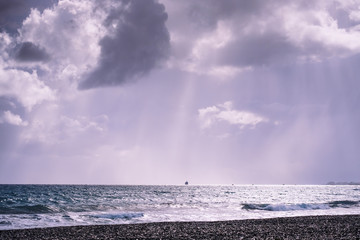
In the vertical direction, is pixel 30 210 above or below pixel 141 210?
below

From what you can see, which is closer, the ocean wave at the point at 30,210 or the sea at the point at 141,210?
the sea at the point at 141,210

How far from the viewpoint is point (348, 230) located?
22156mm

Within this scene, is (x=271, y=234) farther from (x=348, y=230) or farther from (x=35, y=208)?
(x=35, y=208)

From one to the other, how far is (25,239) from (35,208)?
1057 inches

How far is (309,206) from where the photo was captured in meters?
52.9

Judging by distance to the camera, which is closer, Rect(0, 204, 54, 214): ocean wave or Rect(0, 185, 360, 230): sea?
Rect(0, 185, 360, 230): sea

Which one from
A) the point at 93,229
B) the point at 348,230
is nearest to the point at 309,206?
the point at 348,230

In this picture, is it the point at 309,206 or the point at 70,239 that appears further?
the point at 309,206

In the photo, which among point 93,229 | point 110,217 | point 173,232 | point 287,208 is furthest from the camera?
point 287,208

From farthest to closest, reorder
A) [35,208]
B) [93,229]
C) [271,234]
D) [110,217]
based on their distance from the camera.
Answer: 1. [35,208]
2. [110,217]
3. [93,229]
4. [271,234]

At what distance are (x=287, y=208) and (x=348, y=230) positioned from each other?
29.2 metres

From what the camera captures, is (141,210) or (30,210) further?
(141,210)

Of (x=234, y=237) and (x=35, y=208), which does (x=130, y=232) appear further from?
(x=35, y=208)

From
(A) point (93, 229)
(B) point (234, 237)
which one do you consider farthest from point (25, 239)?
(B) point (234, 237)
